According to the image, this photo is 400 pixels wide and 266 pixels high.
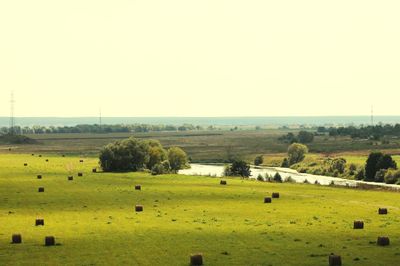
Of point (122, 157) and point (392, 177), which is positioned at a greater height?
point (122, 157)

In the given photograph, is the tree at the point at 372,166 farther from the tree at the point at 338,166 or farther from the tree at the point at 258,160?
the tree at the point at 258,160

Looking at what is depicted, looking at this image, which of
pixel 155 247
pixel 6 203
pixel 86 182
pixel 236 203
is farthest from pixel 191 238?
pixel 86 182

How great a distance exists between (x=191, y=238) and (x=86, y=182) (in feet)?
158

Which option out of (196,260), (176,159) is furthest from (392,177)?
(196,260)

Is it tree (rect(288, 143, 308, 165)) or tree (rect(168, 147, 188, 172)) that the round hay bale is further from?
tree (rect(288, 143, 308, 165))

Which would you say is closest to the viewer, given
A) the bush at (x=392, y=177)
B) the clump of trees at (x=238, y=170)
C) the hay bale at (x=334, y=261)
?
the hay bale at (x=334, y=261)

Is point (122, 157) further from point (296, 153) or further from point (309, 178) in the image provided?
point (296, 153)

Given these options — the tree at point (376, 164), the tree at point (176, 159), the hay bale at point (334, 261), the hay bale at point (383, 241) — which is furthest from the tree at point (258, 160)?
the hay bale at point (334, 261)

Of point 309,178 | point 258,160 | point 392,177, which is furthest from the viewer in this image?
point 258,160

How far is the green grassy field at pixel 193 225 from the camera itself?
117 feet

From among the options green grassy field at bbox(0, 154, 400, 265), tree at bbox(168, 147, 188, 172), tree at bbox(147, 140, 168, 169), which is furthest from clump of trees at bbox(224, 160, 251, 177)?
green grassy field at bbox(0, 154, 400, 265)

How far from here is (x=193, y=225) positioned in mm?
47469

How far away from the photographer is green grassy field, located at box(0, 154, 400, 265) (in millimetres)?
35812

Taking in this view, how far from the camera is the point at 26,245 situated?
39.2 meters
